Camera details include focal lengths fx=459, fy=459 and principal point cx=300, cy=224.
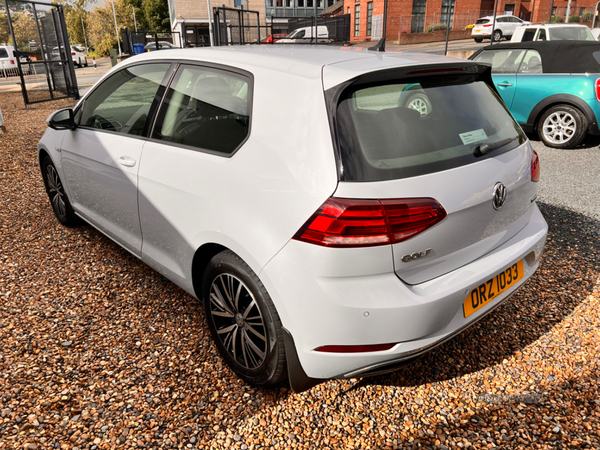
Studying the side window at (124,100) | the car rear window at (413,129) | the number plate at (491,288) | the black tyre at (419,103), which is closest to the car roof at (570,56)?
the car rear window at (413,129)

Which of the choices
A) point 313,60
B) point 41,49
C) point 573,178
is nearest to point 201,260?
point 313,60

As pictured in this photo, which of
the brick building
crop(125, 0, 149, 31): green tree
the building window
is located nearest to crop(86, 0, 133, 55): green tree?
crop(125, 0, 149, 31): green tree

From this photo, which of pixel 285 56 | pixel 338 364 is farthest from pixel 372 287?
pixel 285 56

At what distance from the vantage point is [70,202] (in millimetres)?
4145

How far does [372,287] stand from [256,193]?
668mm

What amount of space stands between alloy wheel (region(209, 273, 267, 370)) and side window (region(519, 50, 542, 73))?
7696 mm

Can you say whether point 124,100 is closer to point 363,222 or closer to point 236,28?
point 363,222

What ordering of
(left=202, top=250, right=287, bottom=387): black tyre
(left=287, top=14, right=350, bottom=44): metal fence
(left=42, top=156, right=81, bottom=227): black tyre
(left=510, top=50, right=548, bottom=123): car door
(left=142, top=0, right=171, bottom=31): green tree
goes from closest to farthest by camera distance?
(left=202, top=250, right=287, bottom=387): black tyre < (left=42, top=156, right=81, bottom=227): black tyre < (left=510, top=50, right=548, bottom=123): car door < (left=287, top=14, right=350, bottom=44): metal fence < (left=142, top=0, right=171, bottom=31): green tree

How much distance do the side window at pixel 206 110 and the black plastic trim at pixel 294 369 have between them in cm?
95

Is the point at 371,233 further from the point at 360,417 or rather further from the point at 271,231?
the point at 360,417

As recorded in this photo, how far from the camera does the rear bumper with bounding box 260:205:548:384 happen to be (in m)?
1.87

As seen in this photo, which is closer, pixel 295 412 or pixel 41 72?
pixel 295 412

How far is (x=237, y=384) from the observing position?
2539 millimetres

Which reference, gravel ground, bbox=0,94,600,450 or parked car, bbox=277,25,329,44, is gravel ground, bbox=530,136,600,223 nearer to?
gravel ground, bbox=0,94,600,450
